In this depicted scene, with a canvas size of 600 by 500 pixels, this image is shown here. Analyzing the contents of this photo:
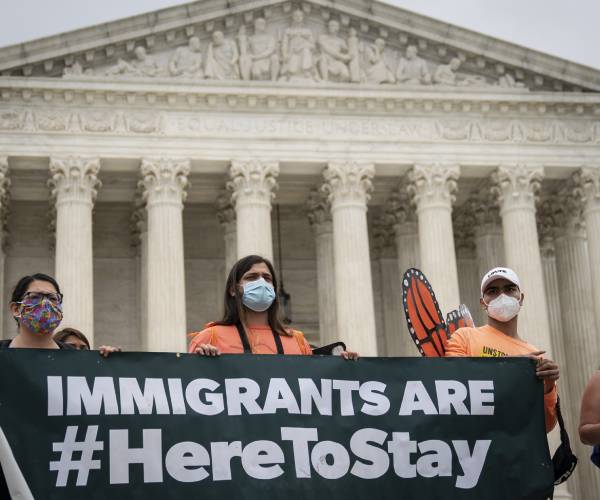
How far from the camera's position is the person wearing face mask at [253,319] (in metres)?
9.73

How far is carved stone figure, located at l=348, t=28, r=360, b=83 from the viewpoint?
32844 millimetres

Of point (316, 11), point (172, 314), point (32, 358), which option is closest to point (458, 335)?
point (32, 358)

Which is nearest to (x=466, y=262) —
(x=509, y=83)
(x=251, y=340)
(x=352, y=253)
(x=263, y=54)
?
(x=509, y=83)

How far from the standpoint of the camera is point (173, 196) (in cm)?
3095

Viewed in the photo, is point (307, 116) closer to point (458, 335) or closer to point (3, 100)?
point (3, 100)

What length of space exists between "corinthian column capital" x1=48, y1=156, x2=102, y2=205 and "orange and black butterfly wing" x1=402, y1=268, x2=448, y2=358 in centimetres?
1984

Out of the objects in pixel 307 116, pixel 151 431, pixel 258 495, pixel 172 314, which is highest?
pixel 307 116

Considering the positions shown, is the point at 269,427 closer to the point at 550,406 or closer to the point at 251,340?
the point at 251,340

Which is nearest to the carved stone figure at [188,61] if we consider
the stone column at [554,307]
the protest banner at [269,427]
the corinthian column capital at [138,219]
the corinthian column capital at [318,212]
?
the corinthian column capital at [138,219]

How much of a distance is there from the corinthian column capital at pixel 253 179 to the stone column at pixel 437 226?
4320 millimetres

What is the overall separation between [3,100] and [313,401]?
24.0m

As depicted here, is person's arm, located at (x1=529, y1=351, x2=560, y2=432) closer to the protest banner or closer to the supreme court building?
the protest banner

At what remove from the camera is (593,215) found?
33.2m

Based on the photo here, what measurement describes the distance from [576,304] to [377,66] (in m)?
10.1
